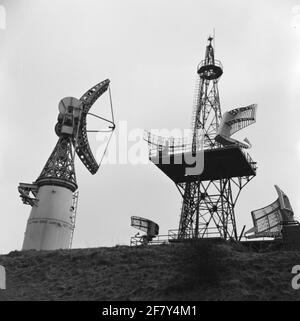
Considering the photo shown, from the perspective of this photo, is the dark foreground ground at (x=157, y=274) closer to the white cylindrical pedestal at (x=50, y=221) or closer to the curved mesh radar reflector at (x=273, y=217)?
the curved mesh radar reflector at (x=273, y=217)

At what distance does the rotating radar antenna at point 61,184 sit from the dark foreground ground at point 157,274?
1220 centimetres

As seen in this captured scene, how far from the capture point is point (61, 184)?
4597 cm

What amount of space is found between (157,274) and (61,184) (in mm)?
24042

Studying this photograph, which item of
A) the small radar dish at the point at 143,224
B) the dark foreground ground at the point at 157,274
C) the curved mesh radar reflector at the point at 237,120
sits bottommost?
the dark foreground ground at the point at 157,274

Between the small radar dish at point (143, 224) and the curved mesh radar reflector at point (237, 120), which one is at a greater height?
the curved mesh radar reflector at point (237, 120)

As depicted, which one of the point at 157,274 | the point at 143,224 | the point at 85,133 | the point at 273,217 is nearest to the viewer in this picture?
the point at 157,274

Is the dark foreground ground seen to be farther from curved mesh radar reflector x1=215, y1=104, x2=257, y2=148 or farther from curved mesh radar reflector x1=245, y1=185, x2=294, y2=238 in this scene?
curved mesh radar reflector x1=215, y1=104, x2=257, y2=148

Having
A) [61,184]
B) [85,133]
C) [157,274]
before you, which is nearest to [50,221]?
[61,184]

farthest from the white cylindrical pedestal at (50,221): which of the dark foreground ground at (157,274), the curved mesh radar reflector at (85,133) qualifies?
the dark foreground ground at (157,274)

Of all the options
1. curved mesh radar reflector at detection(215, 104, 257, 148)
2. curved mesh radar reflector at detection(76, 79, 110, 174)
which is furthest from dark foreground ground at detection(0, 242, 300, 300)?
curved mesh radar reflector at detection(76, 79, 110, 174)

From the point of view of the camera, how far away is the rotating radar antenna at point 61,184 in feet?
141

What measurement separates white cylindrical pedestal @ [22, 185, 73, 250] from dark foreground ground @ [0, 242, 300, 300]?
38.0 feet

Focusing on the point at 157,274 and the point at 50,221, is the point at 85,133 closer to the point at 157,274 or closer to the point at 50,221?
the point at 50,221
